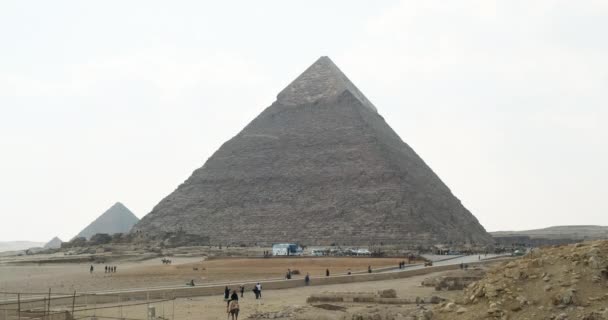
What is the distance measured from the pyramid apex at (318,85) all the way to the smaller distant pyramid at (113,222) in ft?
141

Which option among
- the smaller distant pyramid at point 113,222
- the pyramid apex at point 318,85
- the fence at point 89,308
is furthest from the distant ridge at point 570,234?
the smaller distant pyramid at point 113,222

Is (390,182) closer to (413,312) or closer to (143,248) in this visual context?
(143,248)

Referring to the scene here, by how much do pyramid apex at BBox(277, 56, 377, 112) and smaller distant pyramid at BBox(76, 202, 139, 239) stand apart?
4296cm

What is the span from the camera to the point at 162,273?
96.8 ft

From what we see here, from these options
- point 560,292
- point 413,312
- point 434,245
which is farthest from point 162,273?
point 434,245

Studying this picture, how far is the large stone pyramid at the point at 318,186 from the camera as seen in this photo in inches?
2667

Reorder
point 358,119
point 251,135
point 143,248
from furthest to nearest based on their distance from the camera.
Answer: point 251,135
point 358,119
point 143,248

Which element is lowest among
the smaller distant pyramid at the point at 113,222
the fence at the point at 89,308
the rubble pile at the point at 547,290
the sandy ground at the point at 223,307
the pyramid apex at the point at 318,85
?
the sandy ground at the point at 223,307

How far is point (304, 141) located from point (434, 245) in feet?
116

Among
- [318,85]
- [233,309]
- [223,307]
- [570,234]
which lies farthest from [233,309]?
[570,234]

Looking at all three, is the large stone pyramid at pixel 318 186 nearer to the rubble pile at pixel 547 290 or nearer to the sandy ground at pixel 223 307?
the sandy ground at pixel 223 307

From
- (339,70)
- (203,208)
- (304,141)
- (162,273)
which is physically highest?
(339,70)

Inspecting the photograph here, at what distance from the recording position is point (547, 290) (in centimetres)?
778

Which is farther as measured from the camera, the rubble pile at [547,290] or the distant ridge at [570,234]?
the distant ridge at [570,234]
